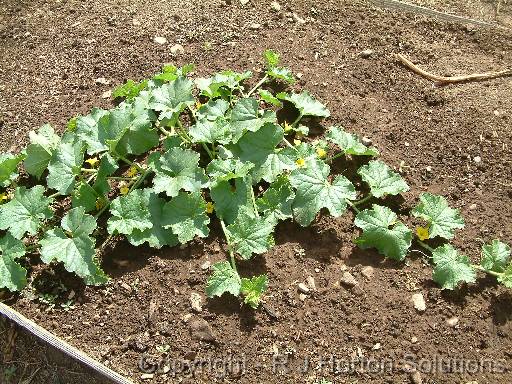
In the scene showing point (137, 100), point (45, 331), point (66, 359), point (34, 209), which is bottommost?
point (66, 359)

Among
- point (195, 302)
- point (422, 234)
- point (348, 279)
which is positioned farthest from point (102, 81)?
point (422, 234)

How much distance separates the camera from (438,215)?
11.8 feet

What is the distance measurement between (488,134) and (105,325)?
285cm

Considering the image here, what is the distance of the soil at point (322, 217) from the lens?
129 inches

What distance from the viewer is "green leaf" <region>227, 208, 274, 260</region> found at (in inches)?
135

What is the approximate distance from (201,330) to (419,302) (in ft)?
4.18

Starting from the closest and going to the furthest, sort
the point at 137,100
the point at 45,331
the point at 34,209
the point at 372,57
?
the point at 45,331, the point at 34,209, the point at 137,100, the point at 372,57

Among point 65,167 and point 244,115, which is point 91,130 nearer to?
point 65,167

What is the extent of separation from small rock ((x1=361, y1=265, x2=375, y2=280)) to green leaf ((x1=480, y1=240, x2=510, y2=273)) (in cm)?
65

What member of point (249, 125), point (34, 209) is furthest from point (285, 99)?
point (34, 209)

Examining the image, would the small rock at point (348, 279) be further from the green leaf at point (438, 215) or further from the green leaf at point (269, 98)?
the green leaf at point (269, 98)

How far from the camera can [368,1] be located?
16.5 feet

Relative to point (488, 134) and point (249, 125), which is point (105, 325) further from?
point (488, 134)

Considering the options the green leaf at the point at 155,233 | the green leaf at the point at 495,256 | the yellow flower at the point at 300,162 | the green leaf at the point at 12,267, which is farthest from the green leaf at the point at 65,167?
the green leaf at the point at 495,256
